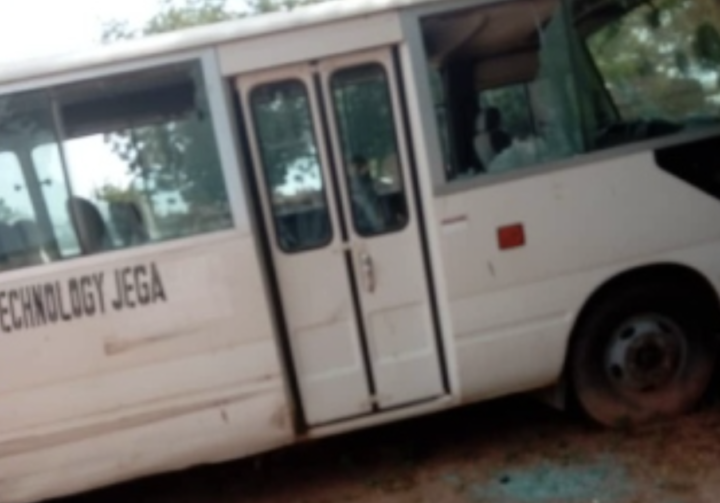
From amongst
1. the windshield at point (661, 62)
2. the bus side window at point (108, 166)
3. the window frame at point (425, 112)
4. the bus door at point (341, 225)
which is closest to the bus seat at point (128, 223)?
the bus side window at point (108, 166)

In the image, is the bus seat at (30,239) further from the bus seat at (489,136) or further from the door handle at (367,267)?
the bus seat at (489,136)

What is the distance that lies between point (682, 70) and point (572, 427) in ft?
7.19

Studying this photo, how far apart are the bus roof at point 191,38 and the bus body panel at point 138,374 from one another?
1002 millimetres

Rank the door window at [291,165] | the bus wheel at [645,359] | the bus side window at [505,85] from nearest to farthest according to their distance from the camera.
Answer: the door window at [291,165]
the bus side window at [505,85]
the bus wheel at [645,359]

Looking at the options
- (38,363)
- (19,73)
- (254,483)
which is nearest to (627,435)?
(254,483)

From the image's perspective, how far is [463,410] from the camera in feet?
25.1

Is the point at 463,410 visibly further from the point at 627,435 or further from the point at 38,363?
the point at 38,363

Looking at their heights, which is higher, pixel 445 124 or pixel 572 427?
pixel 445 124

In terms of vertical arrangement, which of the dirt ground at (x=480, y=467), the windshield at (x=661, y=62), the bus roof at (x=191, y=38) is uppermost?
the bus roof at (x=191, y=38)

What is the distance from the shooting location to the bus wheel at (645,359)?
6.73 m

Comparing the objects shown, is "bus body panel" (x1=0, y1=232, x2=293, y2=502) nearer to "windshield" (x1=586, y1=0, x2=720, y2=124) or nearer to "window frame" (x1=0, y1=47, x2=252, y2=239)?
"window frame" (x1=0, y1=47, x2=252, y2=239)

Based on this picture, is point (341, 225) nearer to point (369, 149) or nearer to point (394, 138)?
point (369, 149)

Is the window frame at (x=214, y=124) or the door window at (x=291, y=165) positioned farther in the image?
the door window at (x=291, y=165)

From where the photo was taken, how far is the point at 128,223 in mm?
6105
